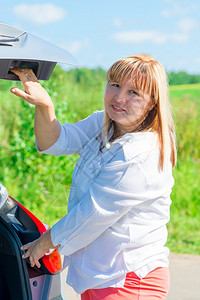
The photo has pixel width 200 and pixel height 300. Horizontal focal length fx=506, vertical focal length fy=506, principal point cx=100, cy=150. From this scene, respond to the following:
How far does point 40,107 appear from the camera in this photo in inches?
73.2

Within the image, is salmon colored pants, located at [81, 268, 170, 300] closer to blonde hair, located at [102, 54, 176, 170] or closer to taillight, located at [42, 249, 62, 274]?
taillight, located at [42, 249, 62, 274]

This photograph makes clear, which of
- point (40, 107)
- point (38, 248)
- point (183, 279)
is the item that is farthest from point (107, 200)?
point (183, 279)

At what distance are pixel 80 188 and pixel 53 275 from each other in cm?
45

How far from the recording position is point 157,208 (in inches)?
69.5

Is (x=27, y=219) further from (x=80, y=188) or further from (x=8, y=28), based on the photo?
(x=8, y=28)

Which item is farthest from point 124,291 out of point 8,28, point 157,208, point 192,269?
point 192,269

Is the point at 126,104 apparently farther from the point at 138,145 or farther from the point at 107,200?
the point at 107,200

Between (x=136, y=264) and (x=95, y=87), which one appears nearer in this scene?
(x=136, y=264)

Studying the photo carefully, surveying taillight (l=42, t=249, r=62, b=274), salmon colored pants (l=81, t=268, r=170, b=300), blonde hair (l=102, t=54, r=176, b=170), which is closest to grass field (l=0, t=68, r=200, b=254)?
taillight (l=42, t=249, r=62, b=274)

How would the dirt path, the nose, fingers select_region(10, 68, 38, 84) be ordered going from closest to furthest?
fingers select_region(10, 68, 38, 84)
the nose
the dirt path

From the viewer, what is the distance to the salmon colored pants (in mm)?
1779

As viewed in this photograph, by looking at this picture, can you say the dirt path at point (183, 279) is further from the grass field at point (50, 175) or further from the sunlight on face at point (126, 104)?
the sunlight on face at point (126, 104)

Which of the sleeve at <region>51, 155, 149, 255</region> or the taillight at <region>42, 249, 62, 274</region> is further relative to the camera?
the taillight at <region>42, 249, 62, 274</region>

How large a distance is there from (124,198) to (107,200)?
6 centimetres
